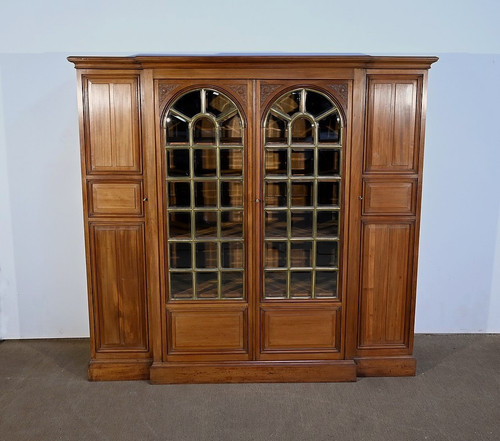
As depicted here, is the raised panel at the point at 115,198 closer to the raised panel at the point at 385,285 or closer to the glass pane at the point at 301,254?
the glass pane at the point at 301,254

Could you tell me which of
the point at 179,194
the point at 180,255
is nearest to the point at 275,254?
the point at 180,255

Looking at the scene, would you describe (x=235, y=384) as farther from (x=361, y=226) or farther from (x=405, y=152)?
(x=405, y=152)

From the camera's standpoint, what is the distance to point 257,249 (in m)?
2.78

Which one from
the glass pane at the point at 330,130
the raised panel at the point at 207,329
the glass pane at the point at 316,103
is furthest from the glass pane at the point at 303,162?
the raised panel at the point at 207,329

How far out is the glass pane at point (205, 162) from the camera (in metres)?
2.71

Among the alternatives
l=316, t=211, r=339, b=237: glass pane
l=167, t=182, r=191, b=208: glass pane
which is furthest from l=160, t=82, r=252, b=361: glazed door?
l=316, t=211, r=339, b=237: glass pane

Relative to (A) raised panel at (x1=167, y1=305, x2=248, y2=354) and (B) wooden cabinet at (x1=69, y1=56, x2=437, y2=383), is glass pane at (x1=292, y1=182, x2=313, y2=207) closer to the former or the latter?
(B) wooden cabinet at (x1=69, y1=56, x2=437, y2=383)

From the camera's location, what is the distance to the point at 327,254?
2828 millimetres

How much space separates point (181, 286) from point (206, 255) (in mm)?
254

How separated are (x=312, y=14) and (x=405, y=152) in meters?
1.27

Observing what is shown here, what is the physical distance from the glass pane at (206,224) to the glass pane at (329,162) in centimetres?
72

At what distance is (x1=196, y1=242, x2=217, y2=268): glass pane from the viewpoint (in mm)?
2805

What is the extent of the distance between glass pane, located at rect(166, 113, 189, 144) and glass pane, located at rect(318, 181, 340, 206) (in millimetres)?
874

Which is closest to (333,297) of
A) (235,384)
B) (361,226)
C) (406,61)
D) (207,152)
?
(361,226)
